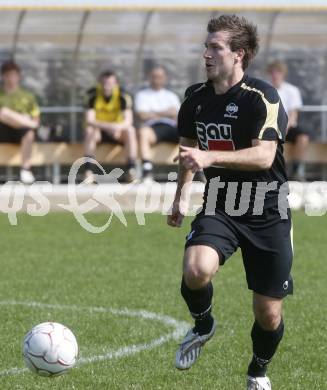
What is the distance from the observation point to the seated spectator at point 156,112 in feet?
49.8

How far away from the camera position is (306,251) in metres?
10.9

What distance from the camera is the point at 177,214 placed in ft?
19.3

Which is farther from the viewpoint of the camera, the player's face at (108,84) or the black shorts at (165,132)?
the black shorts at (165,132)

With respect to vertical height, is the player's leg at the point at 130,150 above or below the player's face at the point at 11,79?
below

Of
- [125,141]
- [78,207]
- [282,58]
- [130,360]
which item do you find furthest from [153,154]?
[130,360]

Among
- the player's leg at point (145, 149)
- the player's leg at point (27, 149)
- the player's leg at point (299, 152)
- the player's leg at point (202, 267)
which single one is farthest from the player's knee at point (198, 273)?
the player's leg at point (299, 152)

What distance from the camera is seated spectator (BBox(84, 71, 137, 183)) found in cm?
1497

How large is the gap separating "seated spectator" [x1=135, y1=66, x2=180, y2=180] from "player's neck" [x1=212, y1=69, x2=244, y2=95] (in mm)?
9464

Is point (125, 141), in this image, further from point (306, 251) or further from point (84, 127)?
point (306, 251)

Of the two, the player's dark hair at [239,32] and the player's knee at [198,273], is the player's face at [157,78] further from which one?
the player's knee at [198,273]

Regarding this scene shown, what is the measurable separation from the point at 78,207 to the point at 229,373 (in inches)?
335

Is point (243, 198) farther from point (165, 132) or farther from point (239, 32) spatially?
point (165, 132)

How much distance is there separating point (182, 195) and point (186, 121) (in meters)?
0.43

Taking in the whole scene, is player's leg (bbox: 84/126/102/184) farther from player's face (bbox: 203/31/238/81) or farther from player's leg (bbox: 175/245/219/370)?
player's face (bbox: 203/31/238/81)
